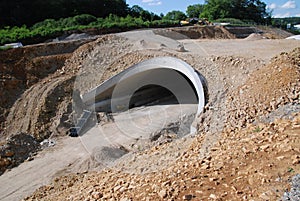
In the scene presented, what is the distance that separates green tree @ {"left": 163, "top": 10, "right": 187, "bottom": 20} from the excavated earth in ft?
89.6

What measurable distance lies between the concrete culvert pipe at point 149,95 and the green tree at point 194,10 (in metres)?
43.7

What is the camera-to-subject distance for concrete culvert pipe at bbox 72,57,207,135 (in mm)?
13812

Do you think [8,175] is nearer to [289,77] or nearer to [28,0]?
[289,77]

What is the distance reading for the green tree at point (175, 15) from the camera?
44.6 metres

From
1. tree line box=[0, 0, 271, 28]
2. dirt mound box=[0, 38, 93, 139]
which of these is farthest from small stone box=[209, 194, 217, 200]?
tree line box=[0, 0, 271, 28]

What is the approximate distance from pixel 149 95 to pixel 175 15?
103 feet

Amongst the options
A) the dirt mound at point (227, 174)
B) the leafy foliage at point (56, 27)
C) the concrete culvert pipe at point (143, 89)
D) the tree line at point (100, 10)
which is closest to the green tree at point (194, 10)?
the tree line at point (100, 10)

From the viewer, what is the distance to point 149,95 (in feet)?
56.5

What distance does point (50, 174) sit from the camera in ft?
35.3

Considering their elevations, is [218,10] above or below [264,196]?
above

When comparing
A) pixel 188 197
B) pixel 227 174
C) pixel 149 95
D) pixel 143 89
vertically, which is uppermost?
pixel 143 89

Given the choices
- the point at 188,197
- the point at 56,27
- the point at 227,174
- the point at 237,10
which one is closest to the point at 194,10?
the point at 237,10

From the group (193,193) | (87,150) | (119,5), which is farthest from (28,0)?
(193,193)

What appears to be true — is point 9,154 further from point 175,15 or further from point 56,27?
point 175,15
